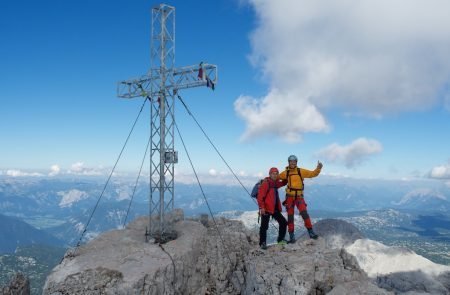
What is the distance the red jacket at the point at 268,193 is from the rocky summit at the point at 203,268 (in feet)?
8.37

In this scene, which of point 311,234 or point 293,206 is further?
point 311,234

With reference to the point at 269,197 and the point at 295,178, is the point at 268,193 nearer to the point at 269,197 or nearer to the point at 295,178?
the point at 269,197

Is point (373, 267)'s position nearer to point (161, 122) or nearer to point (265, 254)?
point (265, 254)

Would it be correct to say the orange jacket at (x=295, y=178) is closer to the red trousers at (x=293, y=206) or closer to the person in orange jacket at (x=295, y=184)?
the person in orange jacket at (x=295, y=184)

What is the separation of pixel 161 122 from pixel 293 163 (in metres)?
9.41

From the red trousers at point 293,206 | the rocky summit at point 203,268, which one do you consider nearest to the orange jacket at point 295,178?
the red trousers at point 293,206

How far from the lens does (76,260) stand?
18.4 metres

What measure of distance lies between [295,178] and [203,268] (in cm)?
799

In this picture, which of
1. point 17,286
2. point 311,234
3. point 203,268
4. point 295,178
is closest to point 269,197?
point 295,178

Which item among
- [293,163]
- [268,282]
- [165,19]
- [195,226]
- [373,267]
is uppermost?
[165,19]

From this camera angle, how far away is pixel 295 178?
18500 mm

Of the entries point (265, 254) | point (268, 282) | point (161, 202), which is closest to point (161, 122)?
point (161, 202)

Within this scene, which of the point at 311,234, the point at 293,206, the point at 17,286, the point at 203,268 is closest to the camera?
the point at 293,206

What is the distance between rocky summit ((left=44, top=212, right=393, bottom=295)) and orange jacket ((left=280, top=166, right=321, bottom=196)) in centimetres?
323
